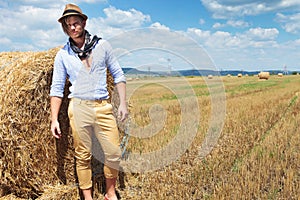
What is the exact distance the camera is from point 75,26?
333cm

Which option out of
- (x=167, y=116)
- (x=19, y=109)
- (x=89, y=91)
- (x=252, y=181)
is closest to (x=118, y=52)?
(x=89, y=91)

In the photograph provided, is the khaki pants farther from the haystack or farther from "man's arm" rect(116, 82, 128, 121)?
the haystack

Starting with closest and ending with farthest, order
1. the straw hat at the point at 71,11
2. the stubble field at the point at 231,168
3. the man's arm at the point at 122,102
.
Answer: the straw hat at the point at 71,11, the man's arm at the point at 122,102, the stubble field at the point at 231,168

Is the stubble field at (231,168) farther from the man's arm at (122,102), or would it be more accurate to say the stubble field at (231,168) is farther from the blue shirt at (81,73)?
the blue shirt at (81,73)

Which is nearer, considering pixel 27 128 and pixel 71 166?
pixel 27 128

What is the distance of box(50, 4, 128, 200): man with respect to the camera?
3.35 m

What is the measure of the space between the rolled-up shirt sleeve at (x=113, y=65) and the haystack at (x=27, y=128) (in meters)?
0.80

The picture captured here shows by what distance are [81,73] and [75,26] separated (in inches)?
19.2

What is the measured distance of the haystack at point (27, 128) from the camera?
3.55 m

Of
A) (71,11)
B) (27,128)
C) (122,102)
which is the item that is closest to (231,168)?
(122,102)

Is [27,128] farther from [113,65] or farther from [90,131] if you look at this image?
[113,65]

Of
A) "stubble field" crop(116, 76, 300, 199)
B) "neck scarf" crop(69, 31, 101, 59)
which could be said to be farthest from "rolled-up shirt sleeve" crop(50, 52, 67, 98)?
"stubble field" crop(116, 76, 300, 199)

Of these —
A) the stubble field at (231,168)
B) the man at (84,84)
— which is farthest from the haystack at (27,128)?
the stubble field at (231,168)

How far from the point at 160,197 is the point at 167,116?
16.0 feet
